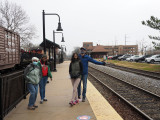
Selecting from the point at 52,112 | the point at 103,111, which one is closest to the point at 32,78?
the point at 52,112

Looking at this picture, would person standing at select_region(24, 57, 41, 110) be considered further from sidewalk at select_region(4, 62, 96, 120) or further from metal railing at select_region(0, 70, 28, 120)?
metal railing at select_region(0, 70, 28, 120)

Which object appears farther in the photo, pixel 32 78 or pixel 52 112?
pixel 32 78

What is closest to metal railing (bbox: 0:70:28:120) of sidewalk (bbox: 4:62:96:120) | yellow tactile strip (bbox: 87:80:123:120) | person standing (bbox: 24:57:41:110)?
sidewalk (bbox: 4:62:96:120)

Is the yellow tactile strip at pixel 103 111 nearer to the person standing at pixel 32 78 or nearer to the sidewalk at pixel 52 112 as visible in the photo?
the sidewalk at pixel 52 112

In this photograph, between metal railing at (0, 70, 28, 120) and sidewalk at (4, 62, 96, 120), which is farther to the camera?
sidewalk at (4, 62, 96, 120)

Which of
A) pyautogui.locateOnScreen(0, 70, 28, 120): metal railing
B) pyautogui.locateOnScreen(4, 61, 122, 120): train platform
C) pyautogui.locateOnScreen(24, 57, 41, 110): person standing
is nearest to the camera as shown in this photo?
→ pyautogui.locateOnScreen(0, 70, 28, 120): metal railing

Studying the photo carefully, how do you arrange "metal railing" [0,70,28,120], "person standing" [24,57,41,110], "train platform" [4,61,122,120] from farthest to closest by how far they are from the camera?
1. "person standing" [24,57,41,110]
2. "train platform" [4,61,122,120]
3. "metal railing" [0,70,28,120]

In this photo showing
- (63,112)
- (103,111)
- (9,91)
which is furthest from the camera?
(103,111)

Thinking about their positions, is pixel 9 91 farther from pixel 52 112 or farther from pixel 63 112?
pixel 63 112

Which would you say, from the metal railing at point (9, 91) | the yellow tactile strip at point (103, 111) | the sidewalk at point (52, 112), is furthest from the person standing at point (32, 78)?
the yellow tactile strip at point (103, 111)

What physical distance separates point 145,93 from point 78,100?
4.21 meters

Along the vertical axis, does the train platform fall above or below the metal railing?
below

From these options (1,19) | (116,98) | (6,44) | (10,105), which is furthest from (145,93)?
(1,19)

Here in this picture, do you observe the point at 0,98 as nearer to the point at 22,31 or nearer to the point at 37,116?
the point at 37,116
